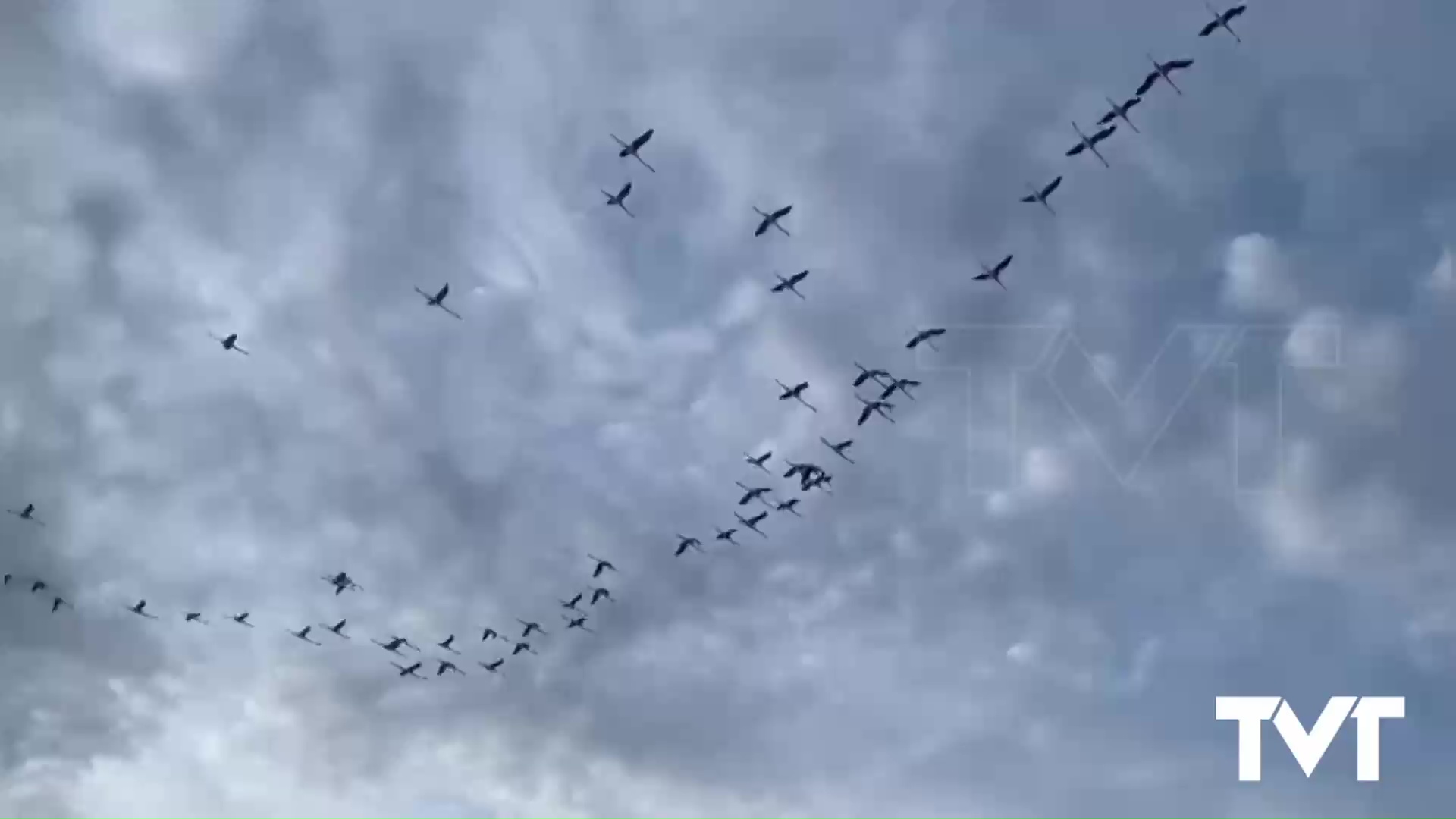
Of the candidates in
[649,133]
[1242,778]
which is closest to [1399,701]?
[1242,778]

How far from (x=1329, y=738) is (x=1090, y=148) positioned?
83.0 metres

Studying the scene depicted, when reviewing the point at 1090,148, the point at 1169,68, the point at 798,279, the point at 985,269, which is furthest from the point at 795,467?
the point at 1169,68

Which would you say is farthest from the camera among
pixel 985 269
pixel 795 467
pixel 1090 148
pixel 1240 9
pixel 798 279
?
pixel 795 467

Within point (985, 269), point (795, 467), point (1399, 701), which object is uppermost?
point (985, 269)

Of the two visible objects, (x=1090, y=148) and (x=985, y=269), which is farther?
(x=985, y=269)

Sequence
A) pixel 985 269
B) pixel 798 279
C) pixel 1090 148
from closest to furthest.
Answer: pixel 1090 148 < pixel 985 269 < pixel 798 279

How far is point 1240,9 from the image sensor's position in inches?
5094

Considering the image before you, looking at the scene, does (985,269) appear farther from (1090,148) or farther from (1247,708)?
(1247,708)

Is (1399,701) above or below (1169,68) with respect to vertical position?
below

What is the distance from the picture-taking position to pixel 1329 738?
150 metres

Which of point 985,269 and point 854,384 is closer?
point 985,269

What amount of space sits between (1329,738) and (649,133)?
393 ft

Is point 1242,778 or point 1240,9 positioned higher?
point 1240,9

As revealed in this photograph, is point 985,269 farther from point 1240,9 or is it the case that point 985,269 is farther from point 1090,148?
point 1240,9
